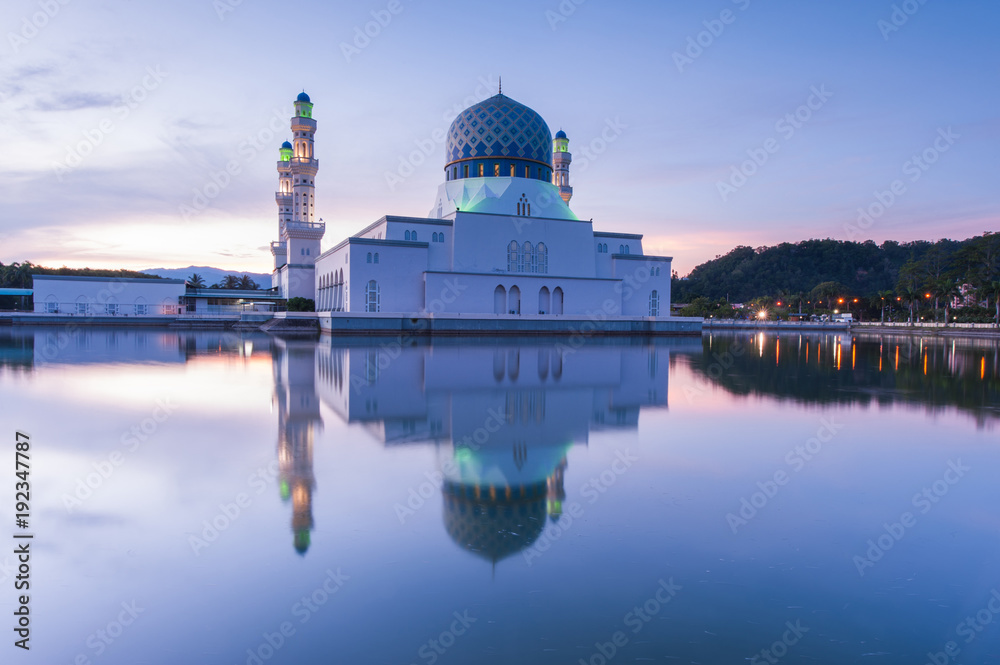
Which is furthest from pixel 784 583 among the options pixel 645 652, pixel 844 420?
pixel 844 420

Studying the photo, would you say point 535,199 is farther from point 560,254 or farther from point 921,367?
point 921,367

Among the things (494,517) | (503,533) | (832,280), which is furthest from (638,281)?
(832,280)

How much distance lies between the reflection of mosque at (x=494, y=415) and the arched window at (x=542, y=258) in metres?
17.5

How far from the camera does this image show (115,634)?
8.71ft

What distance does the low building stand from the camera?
3741 centimetres

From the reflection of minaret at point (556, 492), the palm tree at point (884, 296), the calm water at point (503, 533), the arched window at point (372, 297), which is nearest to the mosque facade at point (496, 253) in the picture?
the arched window at point (372, 297)

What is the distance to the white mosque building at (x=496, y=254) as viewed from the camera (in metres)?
30.5

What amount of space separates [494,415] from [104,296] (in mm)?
39753

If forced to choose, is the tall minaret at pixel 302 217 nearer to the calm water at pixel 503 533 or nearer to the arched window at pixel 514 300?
the arched window at pixel 514 300

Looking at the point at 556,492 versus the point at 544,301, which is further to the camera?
the point at 544,301

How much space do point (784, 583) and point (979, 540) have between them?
1690mm

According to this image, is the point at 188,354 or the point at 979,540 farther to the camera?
the point at 188,354

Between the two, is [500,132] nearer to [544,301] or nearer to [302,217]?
[544,301]

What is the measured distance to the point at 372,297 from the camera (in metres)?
30.2
